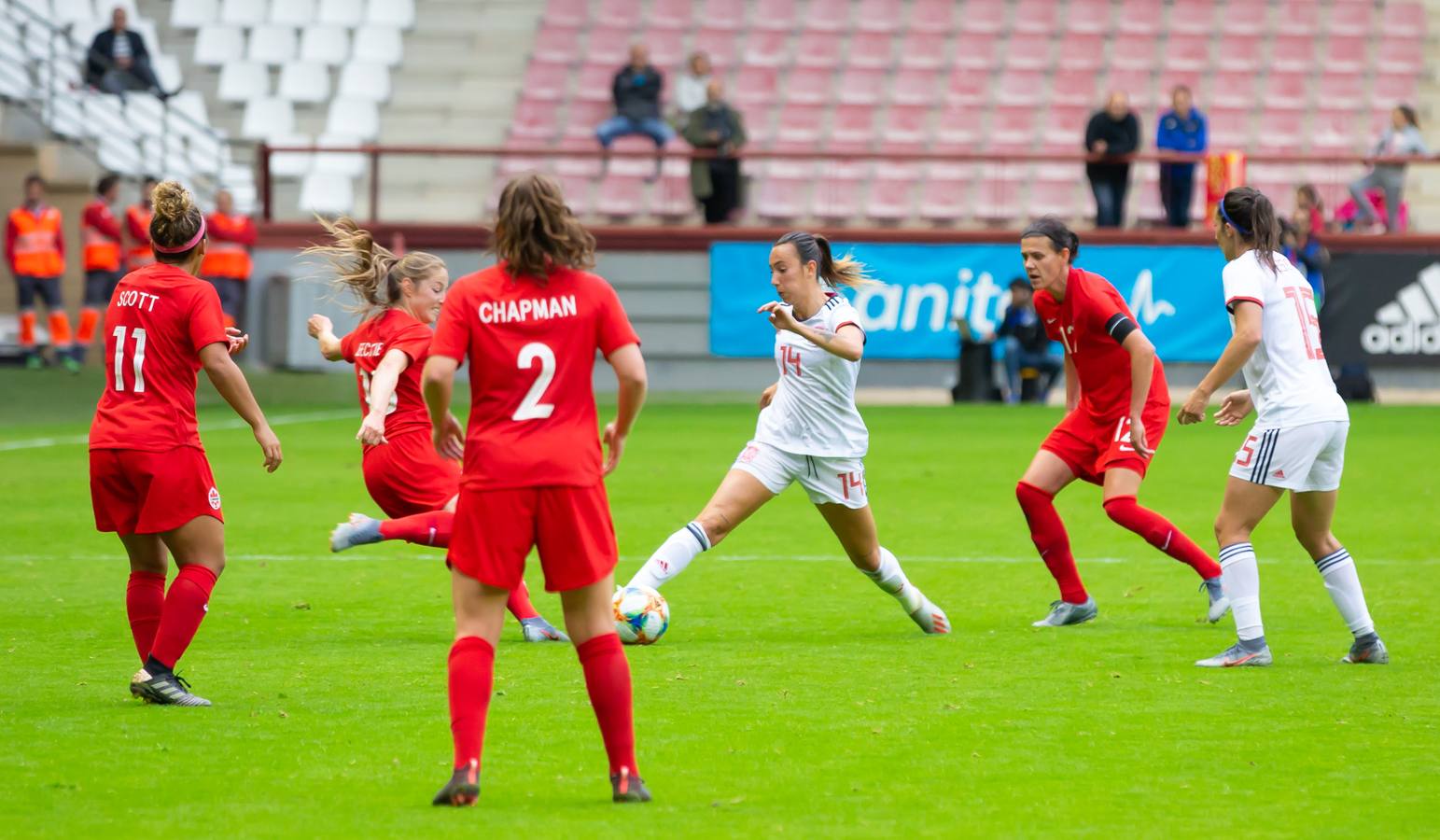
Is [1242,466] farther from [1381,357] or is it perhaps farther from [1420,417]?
[1381,357]

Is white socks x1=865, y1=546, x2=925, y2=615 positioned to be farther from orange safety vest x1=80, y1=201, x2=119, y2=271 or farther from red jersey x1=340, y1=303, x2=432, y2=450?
→ orange safety vest x1=80, y1=201, x2=119, y2=271

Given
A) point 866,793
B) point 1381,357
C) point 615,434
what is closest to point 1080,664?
point 866,793

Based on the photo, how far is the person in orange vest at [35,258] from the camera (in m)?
22.2

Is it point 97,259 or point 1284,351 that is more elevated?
point 1284,351

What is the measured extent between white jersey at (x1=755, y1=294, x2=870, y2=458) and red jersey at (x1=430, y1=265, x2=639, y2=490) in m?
2.90

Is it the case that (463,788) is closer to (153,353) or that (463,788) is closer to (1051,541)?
(153,353)

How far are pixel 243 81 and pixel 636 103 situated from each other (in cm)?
720

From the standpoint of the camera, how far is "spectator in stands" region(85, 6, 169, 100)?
974 inches

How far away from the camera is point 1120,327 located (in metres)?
8.16

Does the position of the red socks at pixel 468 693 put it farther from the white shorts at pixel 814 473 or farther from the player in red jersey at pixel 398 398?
the white shorts at pixel 814 473

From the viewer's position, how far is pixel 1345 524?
40.2 ft

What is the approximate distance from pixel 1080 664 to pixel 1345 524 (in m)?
5.41

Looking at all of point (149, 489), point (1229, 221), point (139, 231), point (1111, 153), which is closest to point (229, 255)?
point (139, 231)

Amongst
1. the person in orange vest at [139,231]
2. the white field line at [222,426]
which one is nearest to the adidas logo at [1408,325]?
the white field line at [222,426]
